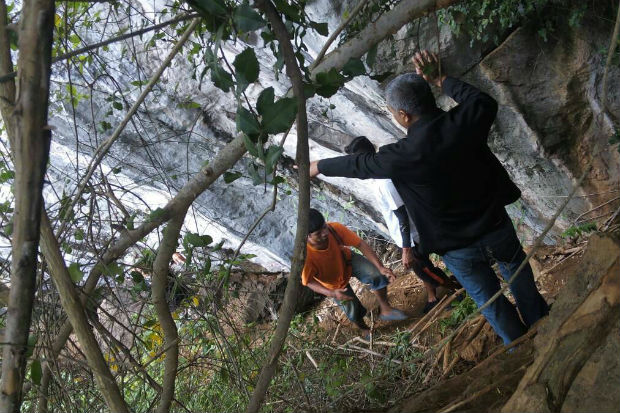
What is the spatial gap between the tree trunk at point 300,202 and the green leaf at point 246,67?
0.15 metres

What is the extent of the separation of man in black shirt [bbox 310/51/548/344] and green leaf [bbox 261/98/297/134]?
121cm

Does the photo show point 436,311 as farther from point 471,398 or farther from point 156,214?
point 156,214

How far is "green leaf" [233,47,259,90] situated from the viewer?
4.75ft

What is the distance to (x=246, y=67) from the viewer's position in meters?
1.46

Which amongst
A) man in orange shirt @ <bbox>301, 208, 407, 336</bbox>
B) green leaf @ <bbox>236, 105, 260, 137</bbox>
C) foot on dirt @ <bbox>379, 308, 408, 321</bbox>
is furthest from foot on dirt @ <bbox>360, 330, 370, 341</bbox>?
green leaf @ <bbox>236, 105, 260, 137</bbox>

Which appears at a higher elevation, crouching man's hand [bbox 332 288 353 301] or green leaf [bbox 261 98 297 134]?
green leaf [bbox 261 98 297 134]

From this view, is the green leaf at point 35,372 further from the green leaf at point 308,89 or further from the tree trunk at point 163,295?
the green leaf at point 308,89

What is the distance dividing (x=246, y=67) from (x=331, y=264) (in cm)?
338

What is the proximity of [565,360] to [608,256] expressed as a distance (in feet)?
1.34

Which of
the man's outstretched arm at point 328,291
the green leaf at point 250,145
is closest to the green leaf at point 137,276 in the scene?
the green leaf at point 250,145

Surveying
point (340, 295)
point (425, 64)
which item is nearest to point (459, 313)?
point (340, 295)

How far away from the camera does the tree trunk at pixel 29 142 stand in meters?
1.08

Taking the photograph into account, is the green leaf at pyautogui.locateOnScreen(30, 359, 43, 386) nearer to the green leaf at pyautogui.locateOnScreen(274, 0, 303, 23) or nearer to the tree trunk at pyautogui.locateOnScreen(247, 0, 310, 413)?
the tree trunk at pyautogui.locateOnScreen(247, 0, 310, 413)

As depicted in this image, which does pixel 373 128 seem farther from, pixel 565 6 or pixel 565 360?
pixel 565 360
